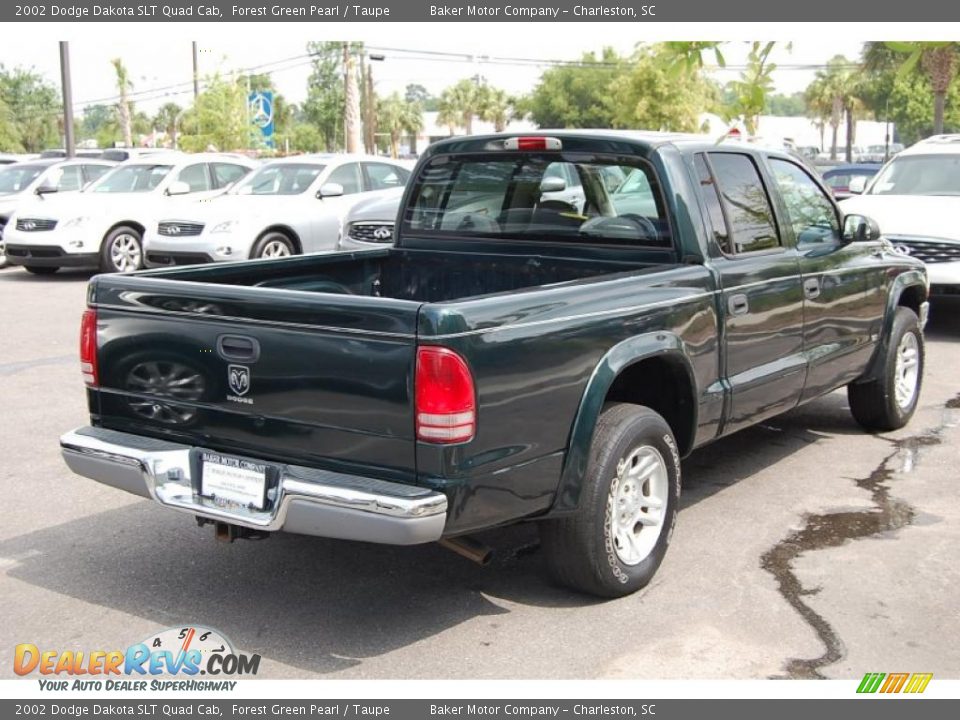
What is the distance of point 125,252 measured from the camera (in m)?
16.5

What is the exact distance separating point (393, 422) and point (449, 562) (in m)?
1.43

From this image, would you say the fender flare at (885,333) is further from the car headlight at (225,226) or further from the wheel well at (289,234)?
the car headlight at (225,226)

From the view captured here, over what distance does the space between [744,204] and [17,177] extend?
17878 millimetres

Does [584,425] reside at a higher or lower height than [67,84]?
lower

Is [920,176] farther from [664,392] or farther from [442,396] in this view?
[442,396]

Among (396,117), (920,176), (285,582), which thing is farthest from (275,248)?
(396,117)

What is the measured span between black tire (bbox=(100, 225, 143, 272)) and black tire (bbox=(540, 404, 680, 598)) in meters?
12.9

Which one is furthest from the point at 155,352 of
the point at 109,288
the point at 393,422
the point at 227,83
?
the point at 227,83

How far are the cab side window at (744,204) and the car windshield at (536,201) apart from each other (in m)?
0.44

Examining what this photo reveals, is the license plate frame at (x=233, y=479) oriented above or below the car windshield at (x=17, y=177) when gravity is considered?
below

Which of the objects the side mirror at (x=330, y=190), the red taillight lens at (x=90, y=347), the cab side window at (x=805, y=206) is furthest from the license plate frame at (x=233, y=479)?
the side mirror at (x=330, y=190)

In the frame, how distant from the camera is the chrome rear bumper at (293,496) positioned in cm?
384
